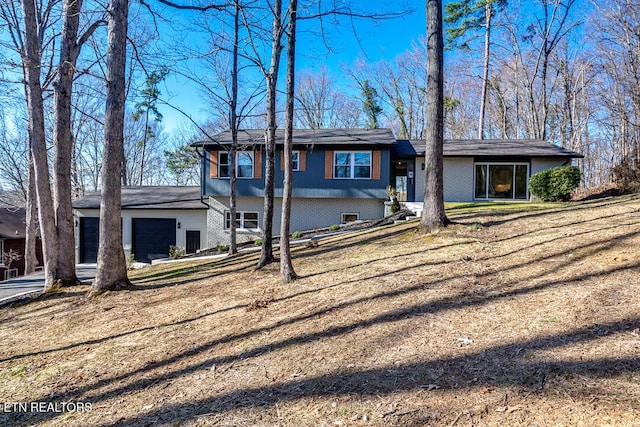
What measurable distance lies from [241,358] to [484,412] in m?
2.16

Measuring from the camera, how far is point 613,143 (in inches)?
845

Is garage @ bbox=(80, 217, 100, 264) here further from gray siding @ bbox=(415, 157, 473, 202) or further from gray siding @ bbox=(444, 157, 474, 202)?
gray siding @ bbox=(444, 157, 474, 202)

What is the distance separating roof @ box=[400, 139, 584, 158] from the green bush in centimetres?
304

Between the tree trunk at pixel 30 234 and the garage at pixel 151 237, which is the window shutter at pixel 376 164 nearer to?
the garage at pixel 151 237

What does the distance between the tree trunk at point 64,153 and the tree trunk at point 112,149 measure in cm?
120

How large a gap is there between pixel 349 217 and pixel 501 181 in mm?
6912

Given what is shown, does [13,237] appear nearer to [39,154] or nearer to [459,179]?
[39,154]

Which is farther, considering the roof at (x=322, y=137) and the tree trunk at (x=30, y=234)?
the roof at (x=322, y=137)

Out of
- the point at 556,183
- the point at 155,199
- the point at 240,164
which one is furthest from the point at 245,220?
the point at 556,183

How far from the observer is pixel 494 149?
15.1 m

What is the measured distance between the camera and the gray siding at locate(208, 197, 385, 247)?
1547cm

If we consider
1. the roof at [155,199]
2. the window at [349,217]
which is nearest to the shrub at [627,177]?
the window at [349,217]

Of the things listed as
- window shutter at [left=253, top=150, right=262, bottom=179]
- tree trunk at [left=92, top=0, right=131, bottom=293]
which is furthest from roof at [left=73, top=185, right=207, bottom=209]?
tree trunk at [left=92, top=0, right=131, bottom=293]

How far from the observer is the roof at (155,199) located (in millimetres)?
16766
